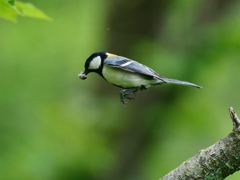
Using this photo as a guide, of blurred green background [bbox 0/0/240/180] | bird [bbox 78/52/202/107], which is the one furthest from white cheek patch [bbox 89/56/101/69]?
blurred green background [bbox 0/0/240/180]

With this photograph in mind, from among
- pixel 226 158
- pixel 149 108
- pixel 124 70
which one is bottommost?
pixel 149 108

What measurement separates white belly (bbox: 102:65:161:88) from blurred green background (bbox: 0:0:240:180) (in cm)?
230

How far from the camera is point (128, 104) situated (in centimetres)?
558

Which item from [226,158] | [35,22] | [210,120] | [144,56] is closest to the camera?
[226,158]

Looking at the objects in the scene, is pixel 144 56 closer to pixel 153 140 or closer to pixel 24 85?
A: pixel 153 140

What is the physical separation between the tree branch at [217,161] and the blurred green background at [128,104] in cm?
232

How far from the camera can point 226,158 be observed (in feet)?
6.56

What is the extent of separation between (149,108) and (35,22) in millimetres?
2873

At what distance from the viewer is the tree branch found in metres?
1.94

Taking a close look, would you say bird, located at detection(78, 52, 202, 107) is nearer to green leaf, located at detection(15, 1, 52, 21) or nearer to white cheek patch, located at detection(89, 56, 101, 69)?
white cheek patch, located at detection(89, 56, 101, 69)

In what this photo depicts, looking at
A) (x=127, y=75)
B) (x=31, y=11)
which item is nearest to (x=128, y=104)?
(x=31, y=11)

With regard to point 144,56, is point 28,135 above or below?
below

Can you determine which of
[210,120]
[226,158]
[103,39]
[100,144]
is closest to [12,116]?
[100,144]

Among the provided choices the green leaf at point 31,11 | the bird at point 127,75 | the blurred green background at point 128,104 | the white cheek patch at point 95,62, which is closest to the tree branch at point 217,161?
the bird at point 127,75
